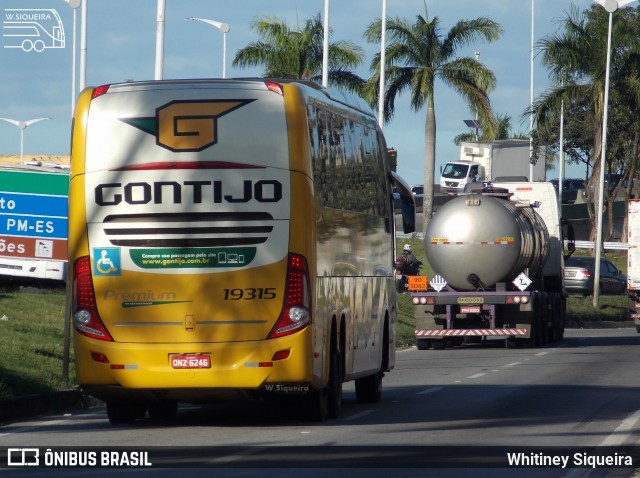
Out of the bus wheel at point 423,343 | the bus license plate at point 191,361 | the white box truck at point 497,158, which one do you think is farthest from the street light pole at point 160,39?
the white box truck at point 497,158

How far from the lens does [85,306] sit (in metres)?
14.3

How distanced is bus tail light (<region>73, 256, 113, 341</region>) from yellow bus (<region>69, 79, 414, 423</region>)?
13 millimetres

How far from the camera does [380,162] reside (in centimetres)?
1841

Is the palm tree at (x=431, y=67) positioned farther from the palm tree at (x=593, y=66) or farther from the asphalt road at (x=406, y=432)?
the asphalt road at (x=406, y=432)

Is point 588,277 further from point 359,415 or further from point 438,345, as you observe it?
point 359,415

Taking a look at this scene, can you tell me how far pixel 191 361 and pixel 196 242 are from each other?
1.14 m

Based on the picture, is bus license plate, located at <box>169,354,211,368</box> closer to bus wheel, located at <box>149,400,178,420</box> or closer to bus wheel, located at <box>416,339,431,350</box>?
bus wheel, located at <box>149,400,178,420</box>

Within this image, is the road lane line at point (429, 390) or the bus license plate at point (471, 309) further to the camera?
the bus license plate at point (471, 309)

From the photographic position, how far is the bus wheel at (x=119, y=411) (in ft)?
49.8

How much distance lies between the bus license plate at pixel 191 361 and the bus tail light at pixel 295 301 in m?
0.65

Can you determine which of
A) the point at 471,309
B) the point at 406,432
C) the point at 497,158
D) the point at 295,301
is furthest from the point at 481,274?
the point at 497,158

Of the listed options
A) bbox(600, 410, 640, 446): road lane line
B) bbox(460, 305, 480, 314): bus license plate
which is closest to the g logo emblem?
bbox(600, 410, 640, 446): road lane line

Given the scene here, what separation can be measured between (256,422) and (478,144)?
59.2m

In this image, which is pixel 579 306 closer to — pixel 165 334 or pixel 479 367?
pixel 479 367
